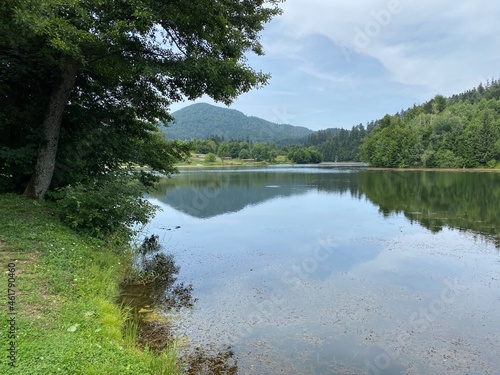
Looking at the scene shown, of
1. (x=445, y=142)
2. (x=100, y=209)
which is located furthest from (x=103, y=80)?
(x=445, y=142)

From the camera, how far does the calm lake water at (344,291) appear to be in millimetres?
6879

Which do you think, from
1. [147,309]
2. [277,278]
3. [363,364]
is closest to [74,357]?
[147,309]

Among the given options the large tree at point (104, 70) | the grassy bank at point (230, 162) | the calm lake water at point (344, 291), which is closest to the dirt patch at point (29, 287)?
the calm lake water at point (344, 291)

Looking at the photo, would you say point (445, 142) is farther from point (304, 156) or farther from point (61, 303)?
point (61, 303)

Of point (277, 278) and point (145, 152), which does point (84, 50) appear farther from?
point (277, 278)

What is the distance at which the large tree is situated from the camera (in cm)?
980

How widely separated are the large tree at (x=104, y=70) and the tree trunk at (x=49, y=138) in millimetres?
32

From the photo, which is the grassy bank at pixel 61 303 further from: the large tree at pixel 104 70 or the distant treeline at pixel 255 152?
the distant treeline at pixel 255 152

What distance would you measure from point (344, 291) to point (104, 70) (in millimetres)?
10065

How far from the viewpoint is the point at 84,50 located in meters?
11.2

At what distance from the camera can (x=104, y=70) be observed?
38.0 ft

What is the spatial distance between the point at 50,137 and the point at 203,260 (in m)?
6.88

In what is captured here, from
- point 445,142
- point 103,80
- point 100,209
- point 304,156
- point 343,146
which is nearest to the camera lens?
point 100,209

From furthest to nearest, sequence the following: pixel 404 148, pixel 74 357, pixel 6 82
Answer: pixel 404 148 → pixel 6 82 → pixel 74 357
